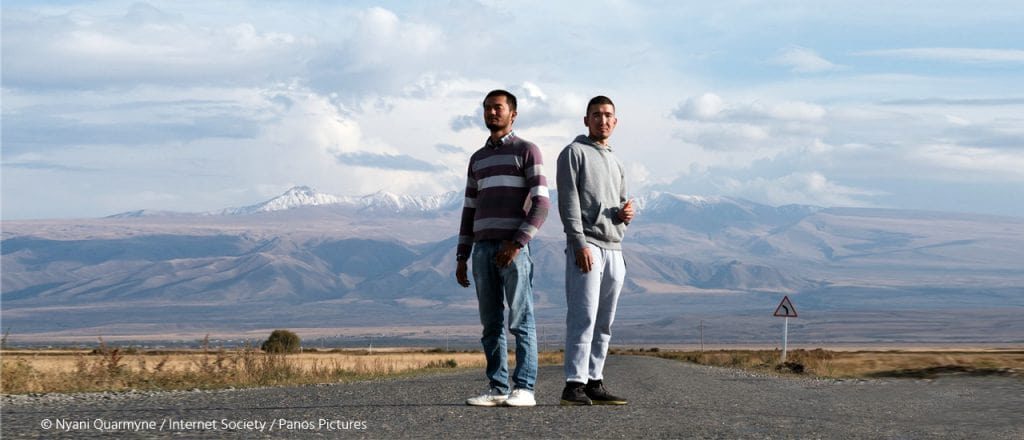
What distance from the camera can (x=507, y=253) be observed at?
10141mm

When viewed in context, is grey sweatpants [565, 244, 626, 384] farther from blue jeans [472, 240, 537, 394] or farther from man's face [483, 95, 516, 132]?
man's face [483, 95, 516, 132]

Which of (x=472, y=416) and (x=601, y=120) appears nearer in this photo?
(x=472, y=416)

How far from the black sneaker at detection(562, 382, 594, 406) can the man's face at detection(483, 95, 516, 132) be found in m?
2.30

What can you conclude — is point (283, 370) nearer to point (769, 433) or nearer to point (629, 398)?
point (629, 398)

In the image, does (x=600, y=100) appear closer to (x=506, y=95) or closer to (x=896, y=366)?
(x=506, y=95)

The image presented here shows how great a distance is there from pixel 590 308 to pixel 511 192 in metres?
1.21

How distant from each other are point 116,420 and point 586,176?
14.0 feet

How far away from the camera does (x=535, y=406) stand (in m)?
10.8

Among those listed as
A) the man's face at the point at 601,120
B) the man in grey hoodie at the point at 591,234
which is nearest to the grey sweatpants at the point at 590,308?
the man in grey hoodie at the point at 591,234

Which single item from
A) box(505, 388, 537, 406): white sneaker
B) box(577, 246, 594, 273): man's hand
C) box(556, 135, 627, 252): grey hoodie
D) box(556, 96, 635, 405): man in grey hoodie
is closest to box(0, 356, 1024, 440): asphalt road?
box(505, 388, 537, 406): white sneaker

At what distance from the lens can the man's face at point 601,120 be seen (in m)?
10.8

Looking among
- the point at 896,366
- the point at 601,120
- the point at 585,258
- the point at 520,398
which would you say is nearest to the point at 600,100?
the point at 601,120

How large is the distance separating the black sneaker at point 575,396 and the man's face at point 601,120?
85.2 inches

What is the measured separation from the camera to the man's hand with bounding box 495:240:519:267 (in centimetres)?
1012
